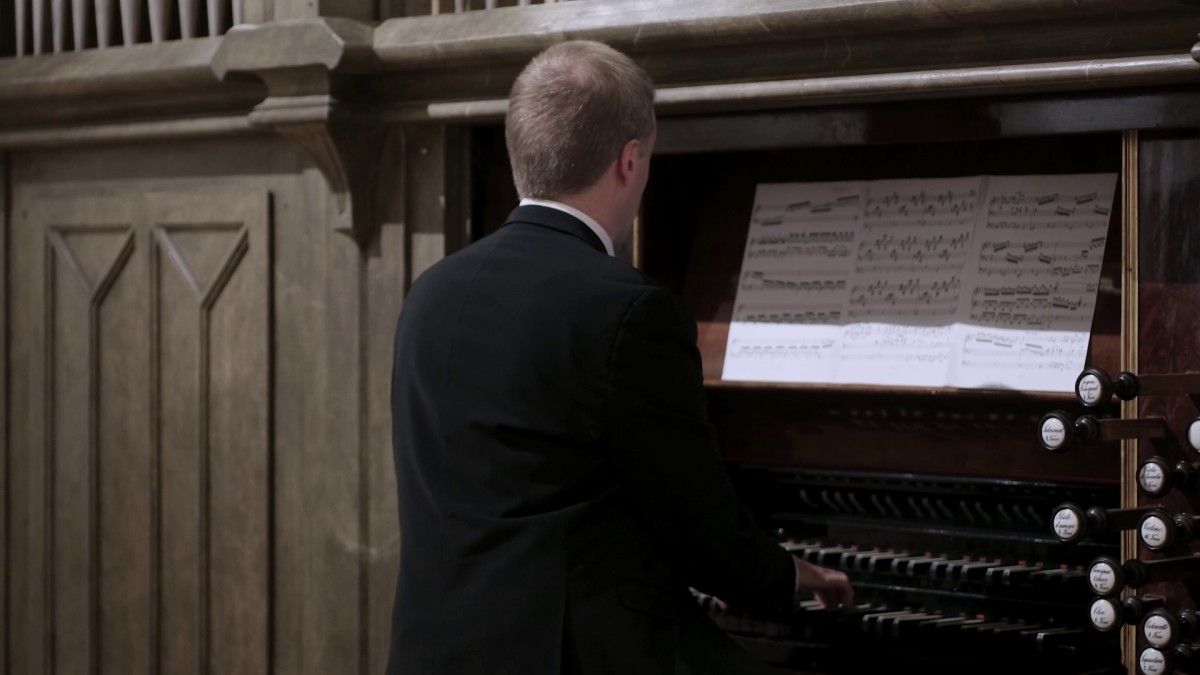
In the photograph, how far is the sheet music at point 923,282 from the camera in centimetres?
310

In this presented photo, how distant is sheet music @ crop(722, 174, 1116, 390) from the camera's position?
3.10 meters

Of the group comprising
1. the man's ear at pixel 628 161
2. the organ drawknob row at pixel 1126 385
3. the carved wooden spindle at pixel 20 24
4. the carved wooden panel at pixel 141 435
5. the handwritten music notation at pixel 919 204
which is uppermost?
the carved wooden spindle at pixel 20 24

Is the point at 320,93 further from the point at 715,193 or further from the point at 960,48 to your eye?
the point at 960,48

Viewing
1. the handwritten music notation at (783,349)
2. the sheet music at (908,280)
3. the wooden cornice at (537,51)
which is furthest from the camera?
the handwritten music notation at (783,349)

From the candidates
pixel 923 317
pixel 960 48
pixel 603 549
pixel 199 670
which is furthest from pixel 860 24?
pixel 199 670

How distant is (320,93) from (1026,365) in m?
1.71

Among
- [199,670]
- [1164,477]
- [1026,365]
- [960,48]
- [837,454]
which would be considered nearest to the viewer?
[1164,477]

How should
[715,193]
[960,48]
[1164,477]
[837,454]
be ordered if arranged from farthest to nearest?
1. [715,193]
2. [837,454]
3. [960,48]
4. [1164,477]

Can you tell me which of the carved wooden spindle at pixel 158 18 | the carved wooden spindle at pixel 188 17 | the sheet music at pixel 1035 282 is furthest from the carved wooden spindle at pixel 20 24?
the sheet music at pixel 1035 282

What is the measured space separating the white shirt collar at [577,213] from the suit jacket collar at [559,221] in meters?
0.01

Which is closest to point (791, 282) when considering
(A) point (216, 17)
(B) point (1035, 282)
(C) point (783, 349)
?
(C) point (783, 349)

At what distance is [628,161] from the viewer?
247 centimetres

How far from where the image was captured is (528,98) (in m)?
2.46

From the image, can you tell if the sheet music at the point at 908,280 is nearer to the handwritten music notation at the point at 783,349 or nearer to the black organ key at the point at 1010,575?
the handwritten music notation at the point at 783,349
